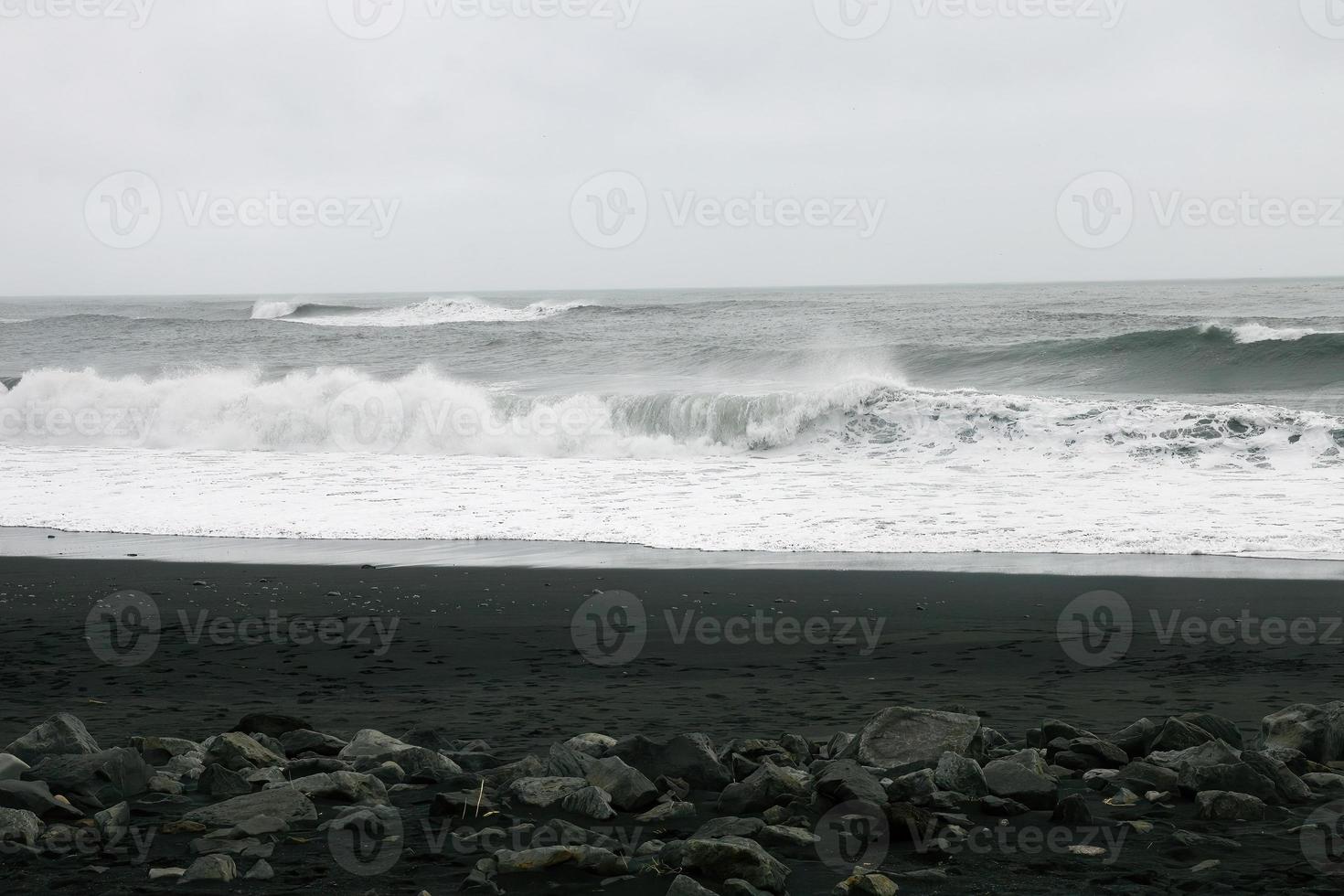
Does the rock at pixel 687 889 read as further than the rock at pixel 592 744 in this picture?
No

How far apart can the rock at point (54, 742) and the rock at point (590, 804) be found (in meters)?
1.75

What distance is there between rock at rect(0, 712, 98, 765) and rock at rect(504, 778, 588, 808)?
155cm

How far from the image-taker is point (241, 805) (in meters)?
3.46

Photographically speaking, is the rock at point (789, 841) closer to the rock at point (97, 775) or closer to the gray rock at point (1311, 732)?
the gray rock at point (1311, 732)

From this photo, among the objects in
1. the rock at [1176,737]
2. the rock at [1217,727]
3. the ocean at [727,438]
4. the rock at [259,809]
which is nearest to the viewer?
the rock at [259,809]

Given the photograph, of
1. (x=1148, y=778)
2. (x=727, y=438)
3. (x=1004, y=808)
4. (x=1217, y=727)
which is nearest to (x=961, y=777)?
(x=1004, y=808)

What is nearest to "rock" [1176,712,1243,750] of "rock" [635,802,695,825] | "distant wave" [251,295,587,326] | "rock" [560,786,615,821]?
"rock" [635,802,695,825]

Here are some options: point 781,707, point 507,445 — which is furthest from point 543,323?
point 781,707

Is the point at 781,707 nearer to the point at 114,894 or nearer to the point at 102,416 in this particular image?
the point at 114,894

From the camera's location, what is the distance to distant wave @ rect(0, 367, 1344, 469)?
1516 cm

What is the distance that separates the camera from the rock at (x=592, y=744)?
A: 159 inches

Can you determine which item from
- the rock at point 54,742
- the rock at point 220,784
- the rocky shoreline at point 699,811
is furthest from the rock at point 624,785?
the rock at point 54,742

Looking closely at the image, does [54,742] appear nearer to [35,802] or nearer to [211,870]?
[35,802]

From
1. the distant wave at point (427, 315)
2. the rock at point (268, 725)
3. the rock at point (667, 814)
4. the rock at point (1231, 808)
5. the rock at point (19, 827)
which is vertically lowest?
the rock at point (19, 827)
